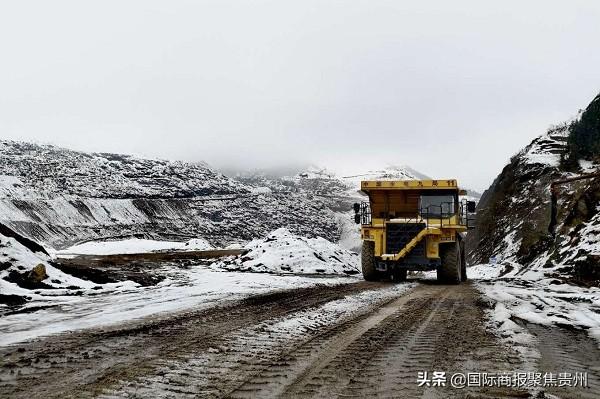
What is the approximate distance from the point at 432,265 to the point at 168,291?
8.48 meters

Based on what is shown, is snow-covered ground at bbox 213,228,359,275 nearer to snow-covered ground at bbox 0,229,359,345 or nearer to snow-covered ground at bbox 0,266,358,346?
snow-covered ground at bbox 0,229,359,345

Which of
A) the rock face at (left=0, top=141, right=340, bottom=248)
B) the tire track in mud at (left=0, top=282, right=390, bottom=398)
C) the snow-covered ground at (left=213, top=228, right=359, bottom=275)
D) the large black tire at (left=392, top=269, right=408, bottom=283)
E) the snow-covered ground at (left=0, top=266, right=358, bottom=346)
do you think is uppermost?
the rock face at (left=0, top=141, right=340, bottom=248)

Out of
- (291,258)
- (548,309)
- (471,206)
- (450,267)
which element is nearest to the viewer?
(548,309)

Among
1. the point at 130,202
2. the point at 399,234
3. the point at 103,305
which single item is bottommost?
the point at 103,305

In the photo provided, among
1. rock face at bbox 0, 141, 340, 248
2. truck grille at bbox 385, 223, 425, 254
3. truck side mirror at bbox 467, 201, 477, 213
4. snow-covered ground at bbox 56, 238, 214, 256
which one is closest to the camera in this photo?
truck side mirror at bbox 467, 201, 477, 213

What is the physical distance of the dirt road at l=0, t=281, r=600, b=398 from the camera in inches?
142

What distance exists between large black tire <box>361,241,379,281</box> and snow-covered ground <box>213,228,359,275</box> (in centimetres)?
376

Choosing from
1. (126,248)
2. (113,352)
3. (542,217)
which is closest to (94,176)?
(126,248)

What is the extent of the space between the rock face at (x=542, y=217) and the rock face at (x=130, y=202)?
35.6 metres

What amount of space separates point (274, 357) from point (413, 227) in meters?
11.9

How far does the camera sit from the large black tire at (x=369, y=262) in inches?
635

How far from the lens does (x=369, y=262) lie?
53.1 ft

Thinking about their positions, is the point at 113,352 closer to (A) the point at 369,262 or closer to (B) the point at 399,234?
(A) the point at 369,262

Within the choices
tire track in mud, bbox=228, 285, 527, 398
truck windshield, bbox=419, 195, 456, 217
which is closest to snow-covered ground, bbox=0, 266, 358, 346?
tire track in mud, bbox=228, 285, 527, 398
